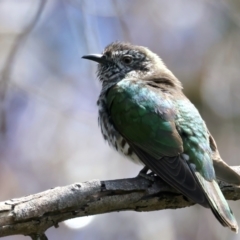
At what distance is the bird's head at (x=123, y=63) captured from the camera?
20.5 ft

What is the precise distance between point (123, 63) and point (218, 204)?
2369 millimetres

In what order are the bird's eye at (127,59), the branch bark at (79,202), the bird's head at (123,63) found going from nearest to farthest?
the branch bark at (79,202) < the bird's head at (123,63) < the bird's eye at (127,59)

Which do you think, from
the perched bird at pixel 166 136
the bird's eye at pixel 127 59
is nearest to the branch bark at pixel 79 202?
the perched bird at pixel 166 136

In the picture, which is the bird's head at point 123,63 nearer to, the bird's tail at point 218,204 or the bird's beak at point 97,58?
the bird's beak at point 97,58

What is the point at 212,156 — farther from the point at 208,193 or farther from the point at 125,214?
the point at 125,214

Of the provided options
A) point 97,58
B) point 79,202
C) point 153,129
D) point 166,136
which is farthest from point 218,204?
point 97,58

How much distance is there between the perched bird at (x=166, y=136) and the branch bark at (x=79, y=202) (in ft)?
0.53

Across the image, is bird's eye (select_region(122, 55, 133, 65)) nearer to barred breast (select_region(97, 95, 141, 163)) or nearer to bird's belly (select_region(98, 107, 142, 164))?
barred breast (select_region(97, 95, 141, 163))

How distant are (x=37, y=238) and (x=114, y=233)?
458 centimetres

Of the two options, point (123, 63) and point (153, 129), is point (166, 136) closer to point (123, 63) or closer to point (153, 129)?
point (153, 129)

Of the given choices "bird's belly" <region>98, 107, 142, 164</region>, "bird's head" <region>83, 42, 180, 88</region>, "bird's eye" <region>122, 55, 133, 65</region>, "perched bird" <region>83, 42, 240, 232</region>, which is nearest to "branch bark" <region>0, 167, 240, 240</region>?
"perched bird" <region>83, 42, 240, 232</region>

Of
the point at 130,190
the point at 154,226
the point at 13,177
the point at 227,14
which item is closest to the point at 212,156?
the point at 130,190

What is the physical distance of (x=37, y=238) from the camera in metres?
4.07

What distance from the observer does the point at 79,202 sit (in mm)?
4199
